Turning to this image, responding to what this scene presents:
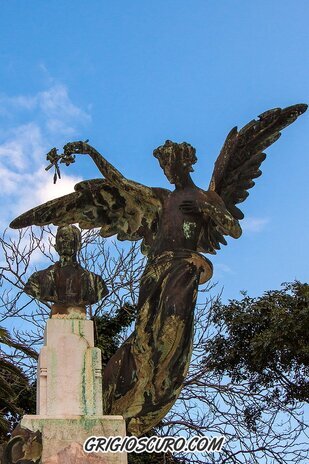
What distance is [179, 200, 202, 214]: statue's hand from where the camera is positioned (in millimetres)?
5387

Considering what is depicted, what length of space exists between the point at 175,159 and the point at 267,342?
6.73 metres

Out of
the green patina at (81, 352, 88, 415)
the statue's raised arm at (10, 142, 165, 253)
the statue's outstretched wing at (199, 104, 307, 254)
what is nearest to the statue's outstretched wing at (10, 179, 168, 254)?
the statue's raised arm at (10, 142, 165, 253)

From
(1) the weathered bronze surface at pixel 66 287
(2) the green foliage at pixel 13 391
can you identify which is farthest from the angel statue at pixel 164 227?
(2) the green foliage at pixel 13 391

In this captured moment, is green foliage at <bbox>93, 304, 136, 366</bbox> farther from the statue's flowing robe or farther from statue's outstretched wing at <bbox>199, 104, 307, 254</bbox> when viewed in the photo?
the statue's flowing robe

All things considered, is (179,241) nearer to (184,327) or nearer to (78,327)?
(184,327)

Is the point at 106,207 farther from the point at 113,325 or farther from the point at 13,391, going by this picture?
the point at 113,325

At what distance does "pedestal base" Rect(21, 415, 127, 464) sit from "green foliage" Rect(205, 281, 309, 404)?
7.50m

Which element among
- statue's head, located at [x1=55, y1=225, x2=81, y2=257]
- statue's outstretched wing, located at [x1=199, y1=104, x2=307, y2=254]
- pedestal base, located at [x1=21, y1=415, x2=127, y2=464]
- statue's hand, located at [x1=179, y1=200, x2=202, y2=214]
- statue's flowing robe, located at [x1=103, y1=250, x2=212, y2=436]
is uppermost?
statue's outstretched wing, located at [x1=199, y1=104, x2=307, y2=254]

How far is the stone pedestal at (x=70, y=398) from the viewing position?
4199mm

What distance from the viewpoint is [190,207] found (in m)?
5.40

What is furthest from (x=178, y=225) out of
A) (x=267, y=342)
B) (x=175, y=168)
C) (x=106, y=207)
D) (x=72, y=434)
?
(x=267, y=342)

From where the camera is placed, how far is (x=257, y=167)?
618cm

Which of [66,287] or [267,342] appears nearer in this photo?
[66,287]

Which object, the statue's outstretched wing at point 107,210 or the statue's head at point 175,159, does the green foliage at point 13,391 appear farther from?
the statue's head at point 175,159
